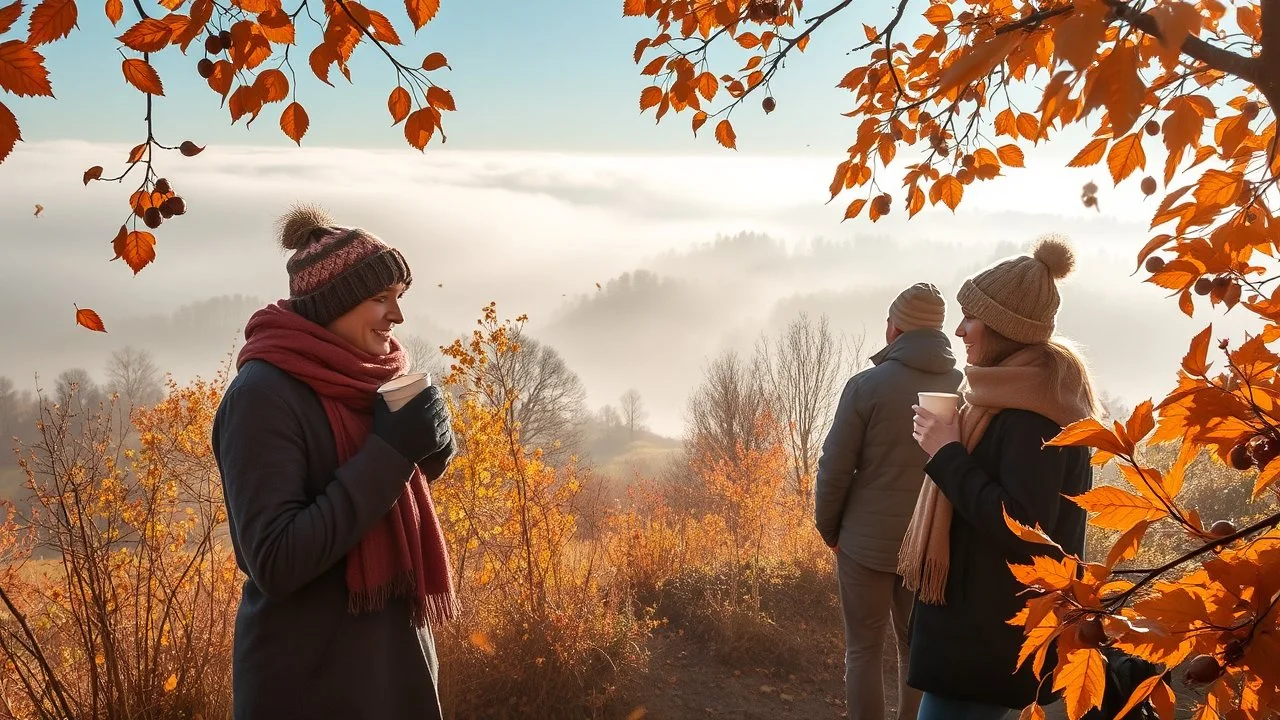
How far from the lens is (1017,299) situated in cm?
190

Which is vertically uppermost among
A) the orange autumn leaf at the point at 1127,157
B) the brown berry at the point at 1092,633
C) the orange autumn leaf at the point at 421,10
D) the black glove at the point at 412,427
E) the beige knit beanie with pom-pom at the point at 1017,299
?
the orange autumn leaf at the point at 421,10

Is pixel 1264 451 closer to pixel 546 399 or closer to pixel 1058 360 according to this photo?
pixel 1058 360

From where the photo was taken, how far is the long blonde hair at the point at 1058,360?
1.83 m

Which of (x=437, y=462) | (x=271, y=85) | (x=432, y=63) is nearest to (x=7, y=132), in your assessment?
(x=271, y=85)

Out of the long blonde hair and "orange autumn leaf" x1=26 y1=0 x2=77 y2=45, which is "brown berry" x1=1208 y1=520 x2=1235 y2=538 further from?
"orange autumn leaf" x1=26 y1=0 x2=77 y2=45

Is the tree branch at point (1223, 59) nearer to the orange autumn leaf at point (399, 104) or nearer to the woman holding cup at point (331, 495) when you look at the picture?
the orange autumn leaf at point (399, 104)

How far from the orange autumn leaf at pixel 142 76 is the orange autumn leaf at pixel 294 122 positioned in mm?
241

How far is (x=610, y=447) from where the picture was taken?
74875mm

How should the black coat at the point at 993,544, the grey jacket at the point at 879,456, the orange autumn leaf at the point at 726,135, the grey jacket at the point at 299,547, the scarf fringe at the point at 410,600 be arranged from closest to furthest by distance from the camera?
the grey jacket at the point at 299,547
the scarf fringe at the point at 410,600
the black coat at the point at 993,544
the orange autumn leaf at the point at 726,135
the grey jacket at the point at 879,456

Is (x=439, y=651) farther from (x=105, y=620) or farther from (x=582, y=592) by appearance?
(x=105, y=620)

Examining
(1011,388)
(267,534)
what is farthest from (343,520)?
(1011,388)

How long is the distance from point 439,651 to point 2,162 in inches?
121

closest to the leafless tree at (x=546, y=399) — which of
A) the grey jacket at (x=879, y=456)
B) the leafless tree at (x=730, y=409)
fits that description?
the leafless tree at (x=730, y=409)

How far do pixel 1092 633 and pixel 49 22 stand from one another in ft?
5.24
